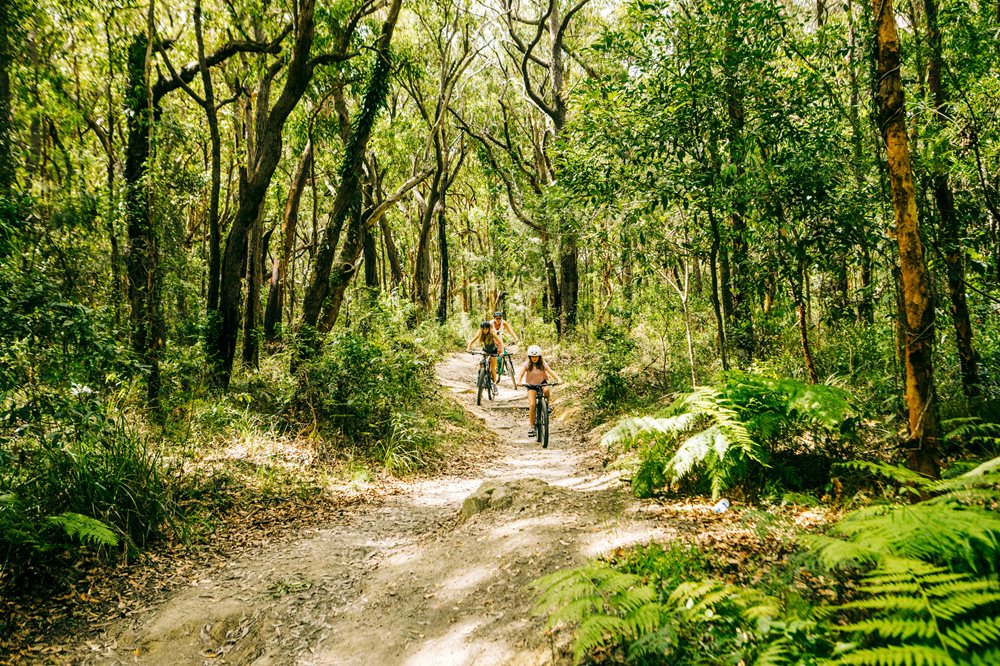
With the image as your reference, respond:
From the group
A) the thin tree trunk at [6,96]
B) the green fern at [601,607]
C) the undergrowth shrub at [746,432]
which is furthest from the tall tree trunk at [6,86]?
the undergrowth shrub at [746,432]

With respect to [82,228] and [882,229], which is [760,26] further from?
[82,228]

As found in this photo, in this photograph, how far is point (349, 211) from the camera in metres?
11.4

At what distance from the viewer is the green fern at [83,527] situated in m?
4.54

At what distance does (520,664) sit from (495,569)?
1286 mm

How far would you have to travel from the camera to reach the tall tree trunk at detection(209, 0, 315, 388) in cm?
948

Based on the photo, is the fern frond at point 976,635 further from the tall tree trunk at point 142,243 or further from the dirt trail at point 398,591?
the tall tree trunk at point 142,243

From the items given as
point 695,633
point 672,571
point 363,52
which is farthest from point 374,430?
point 363,52

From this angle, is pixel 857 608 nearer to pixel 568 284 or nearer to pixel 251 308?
pixel 251 308

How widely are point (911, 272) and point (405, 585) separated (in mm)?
4819

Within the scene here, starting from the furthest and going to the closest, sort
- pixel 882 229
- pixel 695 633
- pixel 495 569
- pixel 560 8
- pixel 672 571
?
pixel 560 8 < pixel 882 229 < pixel 495 569 < pixel 672 571 < pixel 695 633

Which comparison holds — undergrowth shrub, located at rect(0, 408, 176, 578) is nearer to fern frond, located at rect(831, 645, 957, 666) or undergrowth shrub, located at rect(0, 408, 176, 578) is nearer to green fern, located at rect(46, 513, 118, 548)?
green fern, located at rect(46, 513, 118, 548)

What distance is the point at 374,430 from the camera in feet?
29.7

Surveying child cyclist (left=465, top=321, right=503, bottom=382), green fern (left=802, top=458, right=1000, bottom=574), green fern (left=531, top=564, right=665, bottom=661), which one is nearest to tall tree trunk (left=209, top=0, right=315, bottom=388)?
child cyclist (left=465, top=321, right=503, bottom=382)

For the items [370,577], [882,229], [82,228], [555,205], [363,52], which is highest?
[363,52]
